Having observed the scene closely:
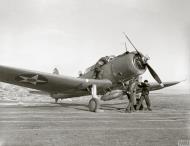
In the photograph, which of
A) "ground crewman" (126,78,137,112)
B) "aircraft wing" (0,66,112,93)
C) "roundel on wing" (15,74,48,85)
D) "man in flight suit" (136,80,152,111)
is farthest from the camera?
"man in flight suit" (136,80,152,111)

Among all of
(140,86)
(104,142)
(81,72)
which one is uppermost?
(81,72)

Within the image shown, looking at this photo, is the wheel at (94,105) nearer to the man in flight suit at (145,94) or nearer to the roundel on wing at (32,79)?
the man in flight suit at (145,94)

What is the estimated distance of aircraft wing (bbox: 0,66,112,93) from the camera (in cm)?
1340

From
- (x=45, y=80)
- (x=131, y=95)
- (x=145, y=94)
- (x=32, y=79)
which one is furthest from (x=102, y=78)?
(x=32, y=79)

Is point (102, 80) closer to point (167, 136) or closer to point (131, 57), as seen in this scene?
point (131, 57)

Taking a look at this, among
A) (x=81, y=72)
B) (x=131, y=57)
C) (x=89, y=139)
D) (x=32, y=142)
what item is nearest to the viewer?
(x=32, y=142)

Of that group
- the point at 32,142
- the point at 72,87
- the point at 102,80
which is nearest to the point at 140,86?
the point at 102,80

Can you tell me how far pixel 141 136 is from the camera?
6.21 metres

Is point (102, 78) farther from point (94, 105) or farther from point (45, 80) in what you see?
point (45, 80)

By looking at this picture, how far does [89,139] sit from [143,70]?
30.6 ft

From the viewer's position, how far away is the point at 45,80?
14.7m

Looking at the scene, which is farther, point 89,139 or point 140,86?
point 140,86

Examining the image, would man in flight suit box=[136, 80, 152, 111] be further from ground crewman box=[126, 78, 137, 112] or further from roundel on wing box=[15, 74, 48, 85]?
roundel on wing box=[15, 74, 48, 85]

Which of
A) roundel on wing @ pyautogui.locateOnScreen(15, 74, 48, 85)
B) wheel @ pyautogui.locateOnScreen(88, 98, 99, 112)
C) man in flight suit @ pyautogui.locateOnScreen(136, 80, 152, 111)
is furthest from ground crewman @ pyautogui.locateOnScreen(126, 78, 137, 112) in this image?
roundel on wing @ pyautogui.locateOnScreen(15, 74, 48, 85)
